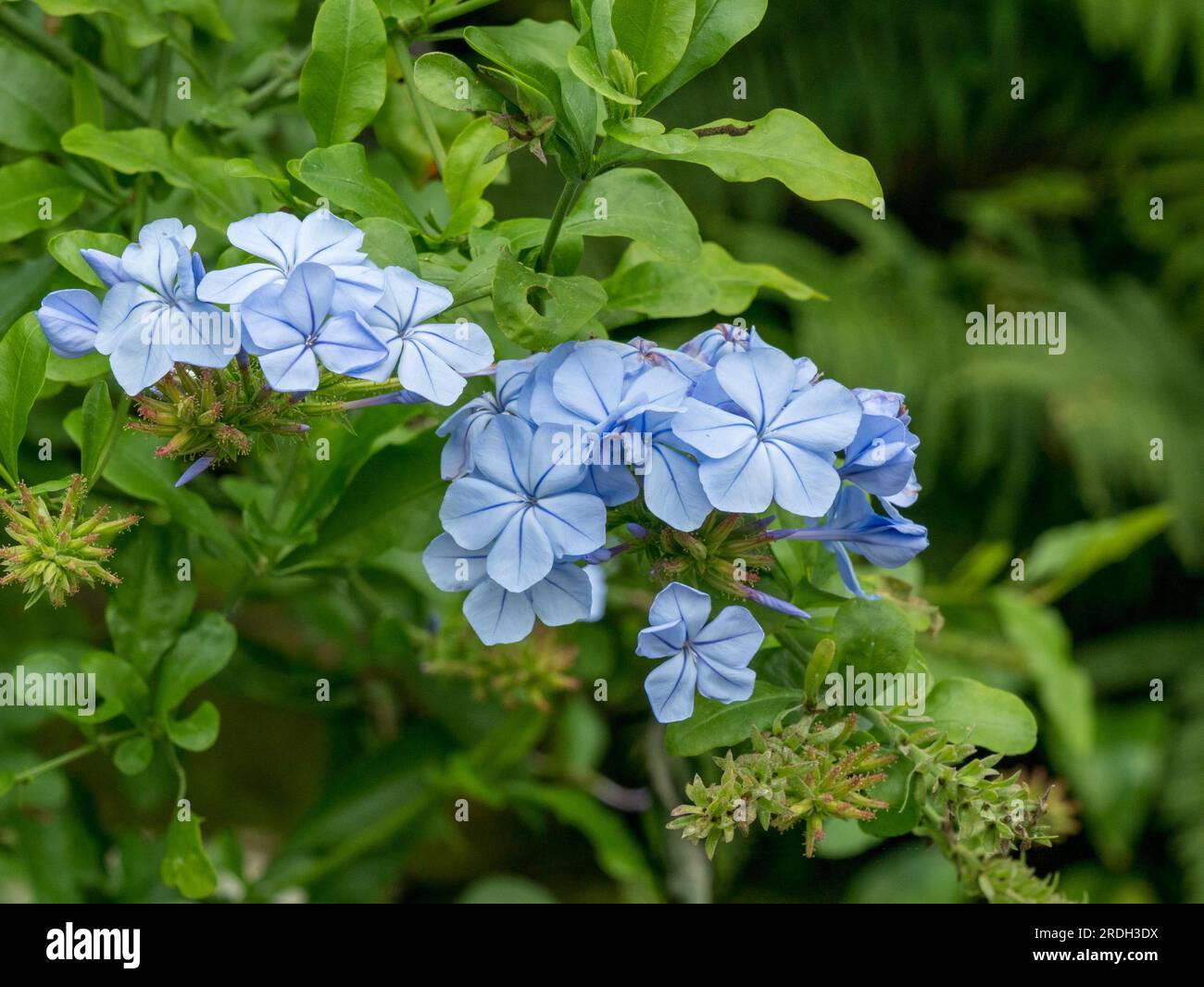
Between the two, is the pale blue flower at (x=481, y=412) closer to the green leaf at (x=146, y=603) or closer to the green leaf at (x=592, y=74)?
the green leaf at (x=592, y=74)

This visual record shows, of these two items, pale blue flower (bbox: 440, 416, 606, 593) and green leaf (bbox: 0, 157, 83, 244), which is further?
green leaf (bbox: 0, 157, 83, 244)

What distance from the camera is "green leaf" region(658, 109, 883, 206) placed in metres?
0.58

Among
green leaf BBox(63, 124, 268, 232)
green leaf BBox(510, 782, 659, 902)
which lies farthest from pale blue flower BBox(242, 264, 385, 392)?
green leaf BBox(510, 782, 659, 902)

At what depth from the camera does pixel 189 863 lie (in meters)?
0.70

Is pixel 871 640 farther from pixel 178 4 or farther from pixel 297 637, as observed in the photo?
pixel 297 637

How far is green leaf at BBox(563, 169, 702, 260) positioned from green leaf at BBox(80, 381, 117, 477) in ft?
0.83

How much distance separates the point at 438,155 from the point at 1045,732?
5.00 feet

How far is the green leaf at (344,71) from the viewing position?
2.10 ft

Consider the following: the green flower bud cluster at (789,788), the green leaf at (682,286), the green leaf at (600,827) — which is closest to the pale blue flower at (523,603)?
the green flower bud cluster at (789,788)

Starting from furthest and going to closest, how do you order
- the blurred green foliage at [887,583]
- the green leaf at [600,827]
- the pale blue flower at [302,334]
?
the green leaf at [600,827], the blurred green foliage at [887,583], the pale blue flower at [302,334]

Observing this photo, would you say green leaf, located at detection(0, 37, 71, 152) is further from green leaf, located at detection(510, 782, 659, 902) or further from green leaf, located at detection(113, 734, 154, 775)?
green leaf, located at detection(510, 782, 659, 902)

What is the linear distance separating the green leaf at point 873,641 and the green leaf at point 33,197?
55cm

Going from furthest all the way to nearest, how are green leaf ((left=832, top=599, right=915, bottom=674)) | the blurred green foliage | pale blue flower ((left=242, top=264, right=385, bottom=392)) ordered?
the blurred green foliage
green leaf ((left=832, top=599, right=915, bottom=674))
pale blue flower ((left=242, top=264, right=385, bottom=392))

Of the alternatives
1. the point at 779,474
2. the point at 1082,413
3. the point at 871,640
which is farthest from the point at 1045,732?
the point at 779,474
